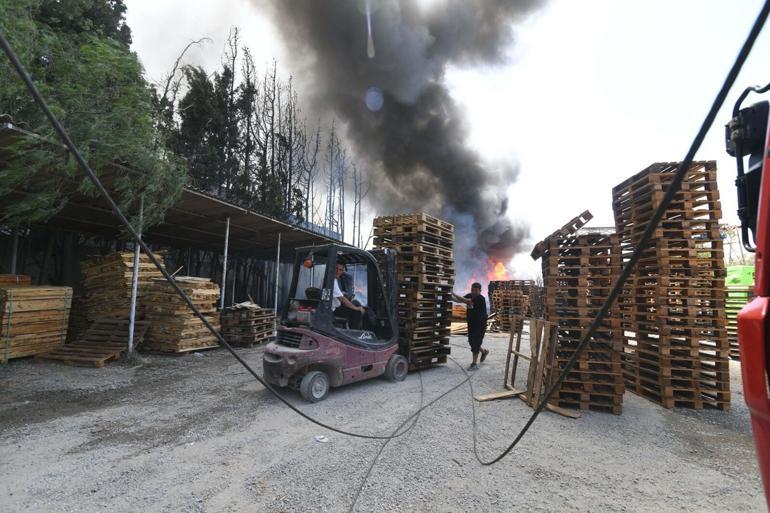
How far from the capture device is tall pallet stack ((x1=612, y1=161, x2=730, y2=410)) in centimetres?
621

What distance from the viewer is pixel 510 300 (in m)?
21.1

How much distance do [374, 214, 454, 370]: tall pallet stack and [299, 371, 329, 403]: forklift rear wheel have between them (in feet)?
8.19

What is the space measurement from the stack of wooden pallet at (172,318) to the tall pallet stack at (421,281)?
5386 millimetres

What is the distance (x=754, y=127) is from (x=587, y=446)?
4284mm

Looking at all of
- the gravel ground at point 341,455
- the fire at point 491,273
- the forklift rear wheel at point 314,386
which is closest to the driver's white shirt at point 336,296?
the forklift rear wheel at point 314,386

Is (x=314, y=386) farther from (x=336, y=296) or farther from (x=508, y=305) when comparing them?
(x=508, y=305)

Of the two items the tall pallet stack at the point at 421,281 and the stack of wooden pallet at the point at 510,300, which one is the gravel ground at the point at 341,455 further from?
the stack of wooden pallet at the point at 510,300

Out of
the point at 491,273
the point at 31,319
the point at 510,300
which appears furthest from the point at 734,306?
the point at 491,273

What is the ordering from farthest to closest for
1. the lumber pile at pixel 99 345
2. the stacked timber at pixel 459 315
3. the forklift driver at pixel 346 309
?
the stacked timber at pixel 459 315 < the lumber pile at pixel 99 345 < the forklift driver at pixel 346 309

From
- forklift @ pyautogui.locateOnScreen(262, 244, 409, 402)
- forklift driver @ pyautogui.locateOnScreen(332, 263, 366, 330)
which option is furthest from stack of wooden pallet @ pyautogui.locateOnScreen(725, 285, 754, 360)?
forklift driver @ pyautogui.locateOnScreen(332, 263, 366, 330)

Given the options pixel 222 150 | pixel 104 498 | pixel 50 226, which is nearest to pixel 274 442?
pixel 104 498

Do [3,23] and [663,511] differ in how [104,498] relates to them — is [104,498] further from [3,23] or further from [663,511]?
[3,23]

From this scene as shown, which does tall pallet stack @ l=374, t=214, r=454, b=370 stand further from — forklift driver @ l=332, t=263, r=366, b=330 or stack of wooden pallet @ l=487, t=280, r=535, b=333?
stack of wooden pallet @ l=487, t=280, r=535, b=333

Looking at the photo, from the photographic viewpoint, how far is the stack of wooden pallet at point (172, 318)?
31.5 feet
